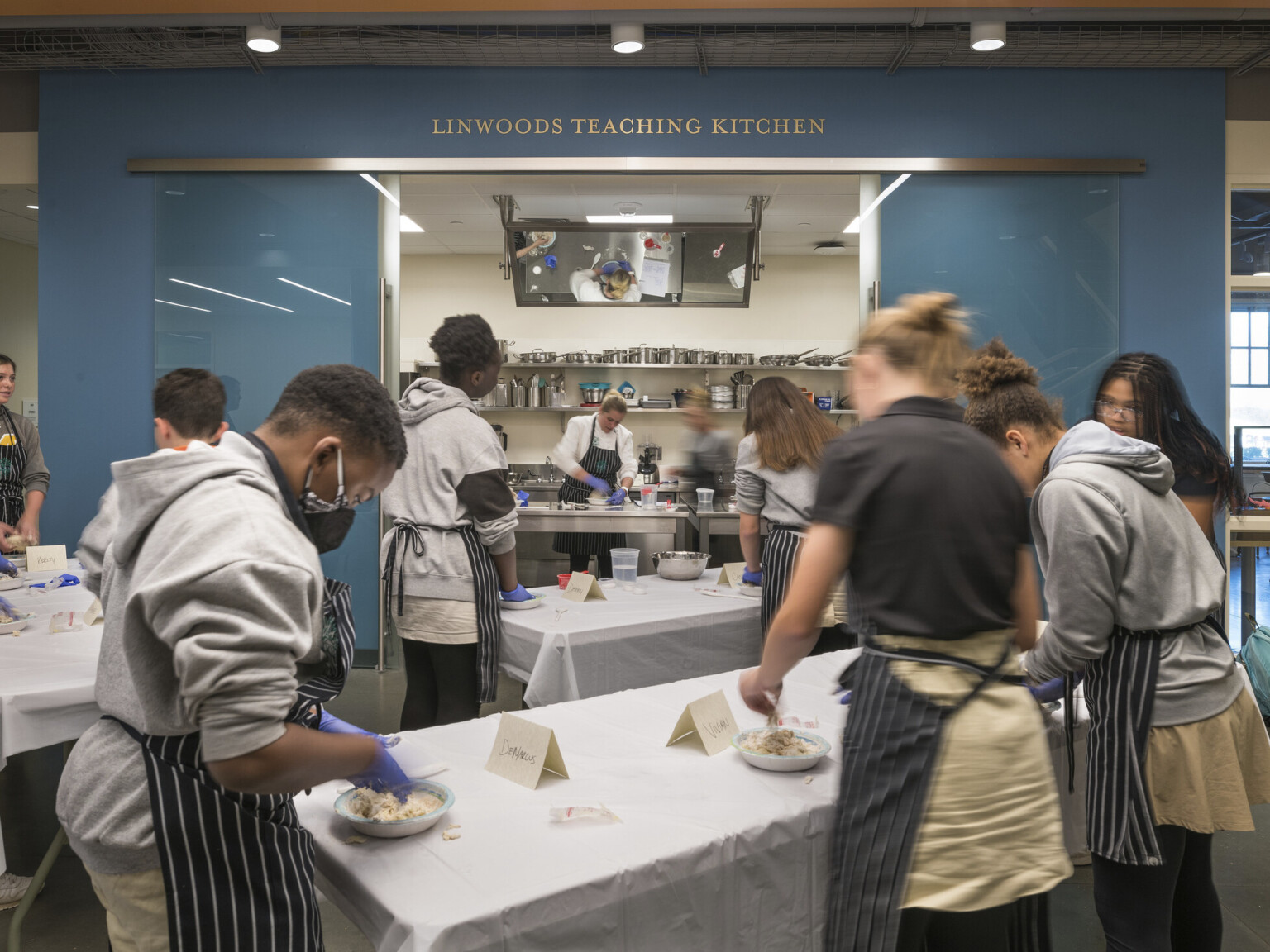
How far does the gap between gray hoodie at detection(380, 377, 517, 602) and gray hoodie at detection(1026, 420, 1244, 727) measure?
1.69 meters

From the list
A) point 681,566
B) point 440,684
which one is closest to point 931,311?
point 440,684

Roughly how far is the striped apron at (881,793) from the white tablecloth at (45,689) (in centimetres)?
196

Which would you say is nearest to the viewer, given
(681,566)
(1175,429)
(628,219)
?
(1175,429)

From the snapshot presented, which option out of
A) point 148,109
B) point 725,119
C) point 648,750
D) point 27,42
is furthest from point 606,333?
point 648,750

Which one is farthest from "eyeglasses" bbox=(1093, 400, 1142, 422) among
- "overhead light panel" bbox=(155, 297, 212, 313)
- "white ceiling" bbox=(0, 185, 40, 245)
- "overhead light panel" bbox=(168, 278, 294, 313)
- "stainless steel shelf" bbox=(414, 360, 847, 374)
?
"white ceiling" bbox=(0, 185, 40, 245)

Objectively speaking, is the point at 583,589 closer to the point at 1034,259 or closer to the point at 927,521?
the point at 927,521

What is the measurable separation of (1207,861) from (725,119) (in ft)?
15.0

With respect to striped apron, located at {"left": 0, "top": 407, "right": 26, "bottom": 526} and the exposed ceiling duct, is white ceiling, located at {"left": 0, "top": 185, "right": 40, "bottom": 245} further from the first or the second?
striped apron, located at {"left": 0, "top": 407, "right": 26, "bottom": 526}

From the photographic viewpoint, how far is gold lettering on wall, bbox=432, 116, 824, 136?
516 cm

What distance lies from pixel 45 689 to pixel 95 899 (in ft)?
3.14

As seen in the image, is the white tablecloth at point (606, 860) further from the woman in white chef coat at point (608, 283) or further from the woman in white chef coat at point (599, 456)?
the woman in white chef coat at point (608, 283)

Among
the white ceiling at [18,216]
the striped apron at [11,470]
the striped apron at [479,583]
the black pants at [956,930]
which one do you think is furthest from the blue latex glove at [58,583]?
the white ceiling at [18,216]

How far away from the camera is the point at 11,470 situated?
420cm

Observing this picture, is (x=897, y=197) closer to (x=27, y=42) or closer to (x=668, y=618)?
(x=668, y=618)
